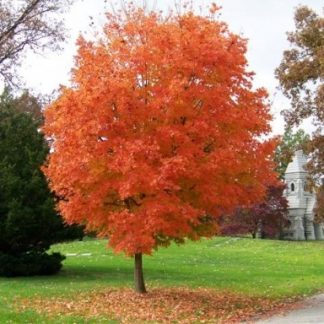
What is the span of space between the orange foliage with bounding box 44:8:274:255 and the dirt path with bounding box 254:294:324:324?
296 centimetres

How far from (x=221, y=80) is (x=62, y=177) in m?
4.71

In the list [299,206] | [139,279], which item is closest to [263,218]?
[299,206]

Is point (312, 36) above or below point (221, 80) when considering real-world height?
above

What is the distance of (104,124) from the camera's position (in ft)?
48.1

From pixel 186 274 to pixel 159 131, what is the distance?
37.2ft

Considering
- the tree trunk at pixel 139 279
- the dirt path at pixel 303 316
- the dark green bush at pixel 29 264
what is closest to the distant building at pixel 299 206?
the dark green bush at pixel 29 264

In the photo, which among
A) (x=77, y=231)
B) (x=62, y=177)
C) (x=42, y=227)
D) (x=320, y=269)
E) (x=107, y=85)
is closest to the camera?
(x=107, y=85)

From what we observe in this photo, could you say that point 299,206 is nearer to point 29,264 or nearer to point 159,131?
point 29,264

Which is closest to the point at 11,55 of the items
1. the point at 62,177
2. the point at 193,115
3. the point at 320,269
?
the point at 62,177

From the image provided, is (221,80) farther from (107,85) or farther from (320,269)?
(320,269)

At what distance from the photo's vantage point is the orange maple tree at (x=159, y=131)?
559 inches

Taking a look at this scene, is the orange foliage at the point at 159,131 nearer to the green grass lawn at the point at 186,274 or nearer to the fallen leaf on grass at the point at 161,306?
the fallen leaf on grass at the point at 161,306

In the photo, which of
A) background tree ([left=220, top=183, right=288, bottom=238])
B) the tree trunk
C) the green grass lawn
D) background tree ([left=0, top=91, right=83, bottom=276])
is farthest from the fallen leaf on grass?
background tree ([left=220, top=183, right=288, bottom=238])

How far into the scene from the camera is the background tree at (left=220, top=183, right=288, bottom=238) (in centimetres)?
5725
